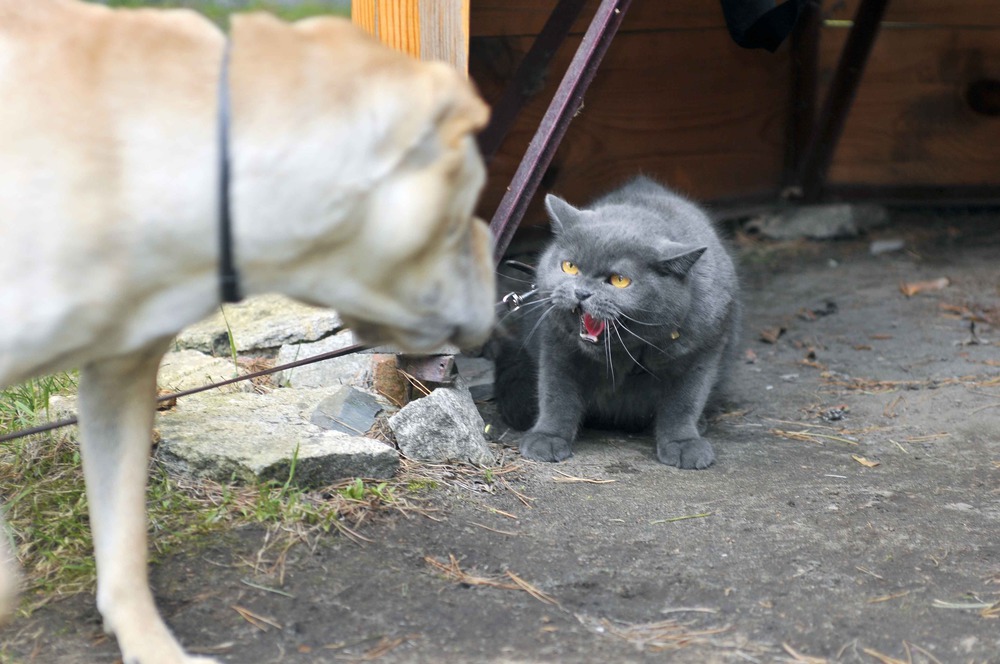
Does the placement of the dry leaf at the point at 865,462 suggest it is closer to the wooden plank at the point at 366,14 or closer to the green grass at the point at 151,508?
the green grass at the point at 151,508

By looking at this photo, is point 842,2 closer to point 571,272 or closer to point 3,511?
point 571,272

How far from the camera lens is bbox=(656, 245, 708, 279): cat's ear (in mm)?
3418

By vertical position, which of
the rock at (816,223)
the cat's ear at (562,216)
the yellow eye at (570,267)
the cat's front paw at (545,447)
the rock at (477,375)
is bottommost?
the rock at (816,223)

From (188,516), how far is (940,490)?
234 cm

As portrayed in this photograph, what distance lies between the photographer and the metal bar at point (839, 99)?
630 cm

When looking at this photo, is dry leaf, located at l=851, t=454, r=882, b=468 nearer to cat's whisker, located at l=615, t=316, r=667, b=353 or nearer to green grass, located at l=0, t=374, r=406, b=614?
cat's whisker, located at l=615, t=316, r=667, b=353

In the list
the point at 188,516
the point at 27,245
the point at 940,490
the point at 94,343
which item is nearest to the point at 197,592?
the point at 188,516

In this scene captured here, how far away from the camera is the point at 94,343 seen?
5.66 ft

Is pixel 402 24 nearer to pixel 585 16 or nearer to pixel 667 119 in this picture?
pixel 585 16

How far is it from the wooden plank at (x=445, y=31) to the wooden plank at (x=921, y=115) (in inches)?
163

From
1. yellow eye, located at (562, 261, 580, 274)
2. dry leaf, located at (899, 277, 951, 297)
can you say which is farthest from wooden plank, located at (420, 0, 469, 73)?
dry leaf, located at (899, 277, 951, 297)

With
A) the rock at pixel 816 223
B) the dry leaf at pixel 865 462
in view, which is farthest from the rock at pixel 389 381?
the rock at pixel 816 223

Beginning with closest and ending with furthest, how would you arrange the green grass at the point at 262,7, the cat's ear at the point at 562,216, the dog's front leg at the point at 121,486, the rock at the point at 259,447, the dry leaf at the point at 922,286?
the dog's front leg at the point at 121,486 < the rock at the point at 259,447 < the cat's ear at the point at 562,216 < the dry leaf at the point at 922,286 < the green grass at the point at 262,7

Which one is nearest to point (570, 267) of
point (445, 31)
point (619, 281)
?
point (619, 281)
